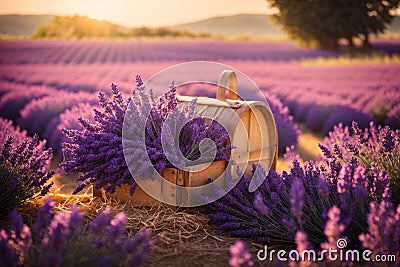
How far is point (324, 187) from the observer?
188cm

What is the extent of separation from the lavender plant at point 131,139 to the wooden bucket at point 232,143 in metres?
0.08

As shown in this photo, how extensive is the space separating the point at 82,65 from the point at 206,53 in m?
5.88

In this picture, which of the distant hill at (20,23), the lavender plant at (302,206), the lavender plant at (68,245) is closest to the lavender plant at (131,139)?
the lavender plant at (302,206)

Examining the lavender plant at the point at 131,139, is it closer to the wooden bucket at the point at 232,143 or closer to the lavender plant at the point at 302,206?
the wooden bucket at the point at 232,143

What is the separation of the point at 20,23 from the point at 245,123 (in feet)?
13.2

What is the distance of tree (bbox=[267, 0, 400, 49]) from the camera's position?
8711 millimetres

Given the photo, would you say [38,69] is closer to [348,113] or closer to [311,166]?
[348,113]

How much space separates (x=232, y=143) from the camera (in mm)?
2779

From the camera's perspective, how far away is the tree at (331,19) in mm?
8711

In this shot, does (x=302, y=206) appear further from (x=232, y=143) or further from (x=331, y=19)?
(x=331, y=19)

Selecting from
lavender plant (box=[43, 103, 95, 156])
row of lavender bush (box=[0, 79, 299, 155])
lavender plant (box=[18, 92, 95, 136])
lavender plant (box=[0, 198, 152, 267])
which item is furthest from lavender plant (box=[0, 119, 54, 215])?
lavender plant (box=[18, 92, 95, 136])

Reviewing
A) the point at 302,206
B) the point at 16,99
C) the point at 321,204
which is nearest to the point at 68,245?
the point at 302,206

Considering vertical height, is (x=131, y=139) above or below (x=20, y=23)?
below

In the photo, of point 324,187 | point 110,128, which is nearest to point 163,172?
point 110,128
